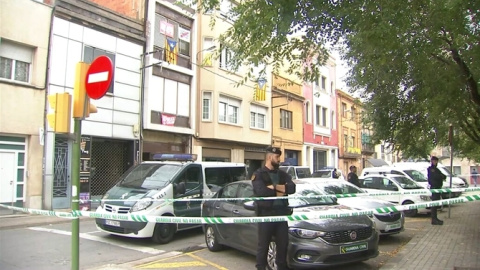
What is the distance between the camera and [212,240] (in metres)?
8.53

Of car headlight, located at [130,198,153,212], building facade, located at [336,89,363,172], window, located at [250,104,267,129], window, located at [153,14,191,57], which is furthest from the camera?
building facade, located at [336,89,363,172]

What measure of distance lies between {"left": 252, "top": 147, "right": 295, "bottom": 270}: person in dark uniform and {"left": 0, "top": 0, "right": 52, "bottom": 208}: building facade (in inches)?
449

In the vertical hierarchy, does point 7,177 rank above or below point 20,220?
above

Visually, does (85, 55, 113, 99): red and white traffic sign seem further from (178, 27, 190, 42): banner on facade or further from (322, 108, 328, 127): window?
(322, 108, 328, 127): window

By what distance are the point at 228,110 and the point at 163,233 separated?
15615mm

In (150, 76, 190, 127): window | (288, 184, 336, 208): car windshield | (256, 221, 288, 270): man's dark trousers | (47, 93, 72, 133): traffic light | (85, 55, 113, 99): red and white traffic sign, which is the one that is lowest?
(256, 221, 288, 270): man's dark trousers

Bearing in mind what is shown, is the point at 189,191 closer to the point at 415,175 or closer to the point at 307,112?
the point at 415,175

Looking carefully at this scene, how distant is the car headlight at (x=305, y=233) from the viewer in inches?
248

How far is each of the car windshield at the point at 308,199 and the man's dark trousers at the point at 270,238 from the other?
5.28 ft

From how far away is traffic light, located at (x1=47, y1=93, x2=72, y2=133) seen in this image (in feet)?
17.3

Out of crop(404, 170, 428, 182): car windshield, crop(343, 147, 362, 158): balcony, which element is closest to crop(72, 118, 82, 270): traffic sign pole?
crop(404, 170, 428, 182): car windshield

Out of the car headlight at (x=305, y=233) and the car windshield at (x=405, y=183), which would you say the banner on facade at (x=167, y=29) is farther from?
the car headlight at (x=305, y=233)

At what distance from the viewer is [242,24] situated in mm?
6902

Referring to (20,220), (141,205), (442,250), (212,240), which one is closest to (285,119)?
(20,220)
